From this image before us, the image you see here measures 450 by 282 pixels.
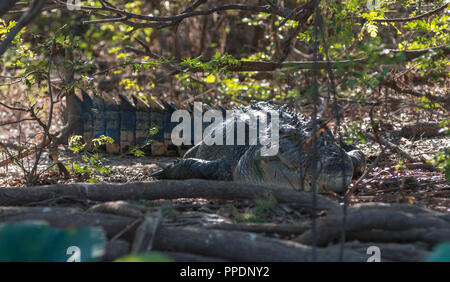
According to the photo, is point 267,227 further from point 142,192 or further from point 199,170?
point 199,170

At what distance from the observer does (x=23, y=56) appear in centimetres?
473

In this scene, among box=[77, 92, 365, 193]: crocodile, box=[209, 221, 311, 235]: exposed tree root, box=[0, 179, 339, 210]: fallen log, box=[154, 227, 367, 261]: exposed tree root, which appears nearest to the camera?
box=[154, 227, 367, 261]: exposed tree root

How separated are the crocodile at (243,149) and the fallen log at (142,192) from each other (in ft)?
1.40

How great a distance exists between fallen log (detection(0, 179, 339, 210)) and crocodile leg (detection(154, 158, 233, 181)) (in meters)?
1.22

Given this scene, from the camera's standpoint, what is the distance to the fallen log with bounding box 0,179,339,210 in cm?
325

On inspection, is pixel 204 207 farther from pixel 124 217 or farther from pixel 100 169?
pixel 100 169

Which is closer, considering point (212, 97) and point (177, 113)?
point (177, 113)

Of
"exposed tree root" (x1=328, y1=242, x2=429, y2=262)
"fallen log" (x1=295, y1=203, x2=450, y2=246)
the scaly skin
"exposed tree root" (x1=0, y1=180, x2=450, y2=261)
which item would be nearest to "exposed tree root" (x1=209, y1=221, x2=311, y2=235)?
"exposed tree root" (x1=0, y1=180, x2=450, y2=261)

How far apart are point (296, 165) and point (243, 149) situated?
930 millimetres

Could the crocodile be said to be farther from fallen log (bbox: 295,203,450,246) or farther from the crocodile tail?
fallen log (bbox: 295,203,450,246)

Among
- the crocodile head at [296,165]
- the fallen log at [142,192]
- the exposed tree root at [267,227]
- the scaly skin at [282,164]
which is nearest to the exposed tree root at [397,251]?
the exposed tree root at [267,227]
